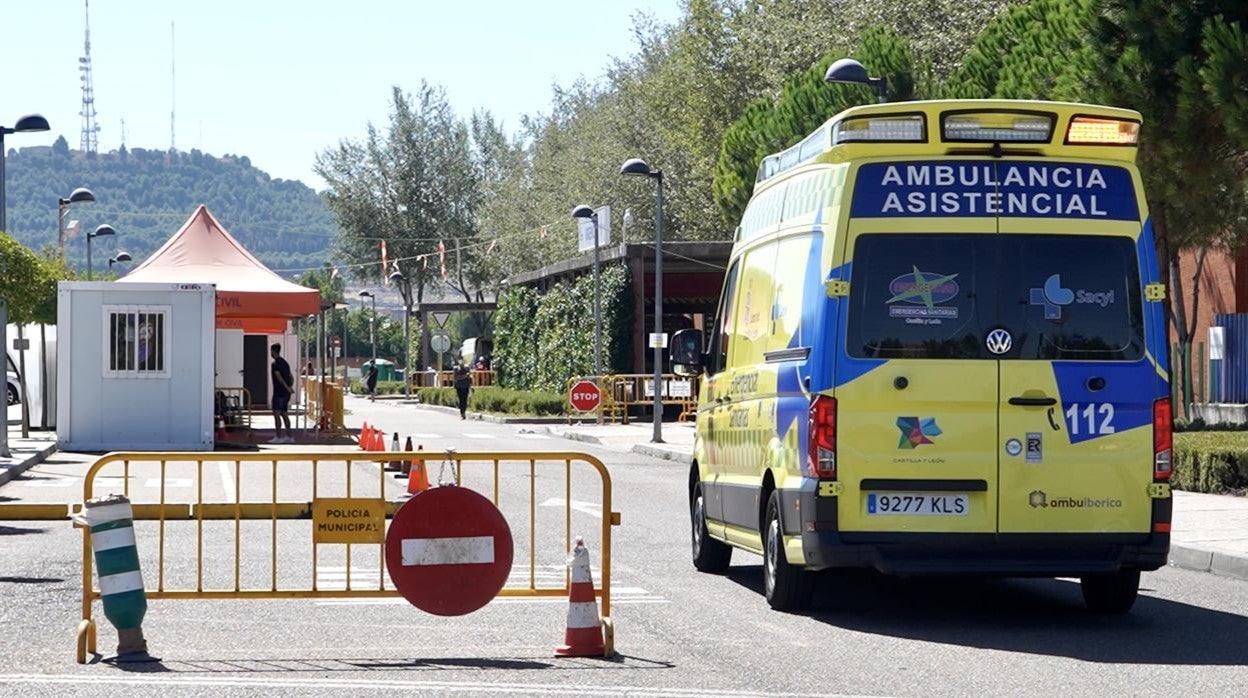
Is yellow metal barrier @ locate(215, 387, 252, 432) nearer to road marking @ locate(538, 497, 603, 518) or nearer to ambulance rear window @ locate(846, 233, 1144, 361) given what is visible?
road marking @ locate(538, 497, 603, 518)

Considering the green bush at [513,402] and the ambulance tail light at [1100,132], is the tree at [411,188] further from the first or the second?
the ambulance tail light at [1100,132]

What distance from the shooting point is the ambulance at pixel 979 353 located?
36.1ft

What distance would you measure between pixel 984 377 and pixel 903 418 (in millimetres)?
514

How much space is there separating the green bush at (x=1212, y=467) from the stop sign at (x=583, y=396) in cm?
2243

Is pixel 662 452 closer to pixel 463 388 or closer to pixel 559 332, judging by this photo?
pixel 463 388

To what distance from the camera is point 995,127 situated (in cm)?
1134

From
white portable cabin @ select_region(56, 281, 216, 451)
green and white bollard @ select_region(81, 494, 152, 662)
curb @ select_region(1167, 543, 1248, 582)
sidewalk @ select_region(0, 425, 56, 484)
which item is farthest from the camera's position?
white portable cabin @ select_region(56, 281, 216, 451)

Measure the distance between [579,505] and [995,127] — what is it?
9.94 metres

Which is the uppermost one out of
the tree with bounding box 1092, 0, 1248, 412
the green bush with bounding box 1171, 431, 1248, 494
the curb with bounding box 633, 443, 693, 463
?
the tree with bounding box 1092, 0, 1248, 412

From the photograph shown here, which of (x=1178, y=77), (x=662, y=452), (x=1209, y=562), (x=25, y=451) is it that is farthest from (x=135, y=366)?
(x=1209, y=562)

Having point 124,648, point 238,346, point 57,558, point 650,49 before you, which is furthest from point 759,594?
point 650,49

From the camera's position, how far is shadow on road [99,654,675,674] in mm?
9547

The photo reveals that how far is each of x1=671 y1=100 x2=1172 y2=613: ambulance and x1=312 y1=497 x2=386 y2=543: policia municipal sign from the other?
231cm

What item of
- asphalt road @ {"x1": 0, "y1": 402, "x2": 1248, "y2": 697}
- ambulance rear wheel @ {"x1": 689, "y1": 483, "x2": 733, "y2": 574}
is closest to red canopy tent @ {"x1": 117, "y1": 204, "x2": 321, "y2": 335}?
asphalt road @ {"x1": 0, "y1": 402, "x2": 1248, "y2": 697}
